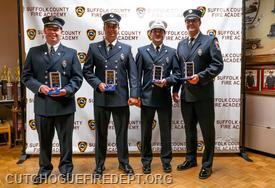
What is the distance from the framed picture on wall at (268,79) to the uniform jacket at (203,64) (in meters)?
1.04

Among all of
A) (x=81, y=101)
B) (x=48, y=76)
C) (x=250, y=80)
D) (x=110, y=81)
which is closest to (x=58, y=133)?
(x=48, y=76)

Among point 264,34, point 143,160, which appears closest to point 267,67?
point 264,34

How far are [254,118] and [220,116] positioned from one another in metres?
0.46

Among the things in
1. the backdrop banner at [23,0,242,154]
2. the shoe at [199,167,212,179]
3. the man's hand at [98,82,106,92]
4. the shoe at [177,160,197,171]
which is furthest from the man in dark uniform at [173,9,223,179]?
the man's hand at [98,82,106,92]

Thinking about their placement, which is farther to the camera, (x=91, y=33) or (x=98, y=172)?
(x=91, y=33)

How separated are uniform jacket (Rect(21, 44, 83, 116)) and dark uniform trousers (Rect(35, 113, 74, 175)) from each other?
8 centimetres

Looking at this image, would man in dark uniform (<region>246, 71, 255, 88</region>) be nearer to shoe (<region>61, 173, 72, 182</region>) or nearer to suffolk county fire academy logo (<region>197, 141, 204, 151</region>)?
suffolk county fire academy logo (<region>197, 141, 204, 151</region>)

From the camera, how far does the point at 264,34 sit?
3432mm

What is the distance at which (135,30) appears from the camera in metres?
3.29

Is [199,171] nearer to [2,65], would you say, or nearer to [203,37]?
[203,37]

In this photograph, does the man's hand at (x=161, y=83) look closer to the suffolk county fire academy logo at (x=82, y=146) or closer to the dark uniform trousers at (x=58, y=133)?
the dark uniform trousers at (x=58, y=133)

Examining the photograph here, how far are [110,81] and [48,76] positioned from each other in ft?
1.77

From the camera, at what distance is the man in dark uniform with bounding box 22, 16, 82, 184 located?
2.48 m

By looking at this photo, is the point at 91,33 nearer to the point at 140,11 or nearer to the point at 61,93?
the point at 140,11
